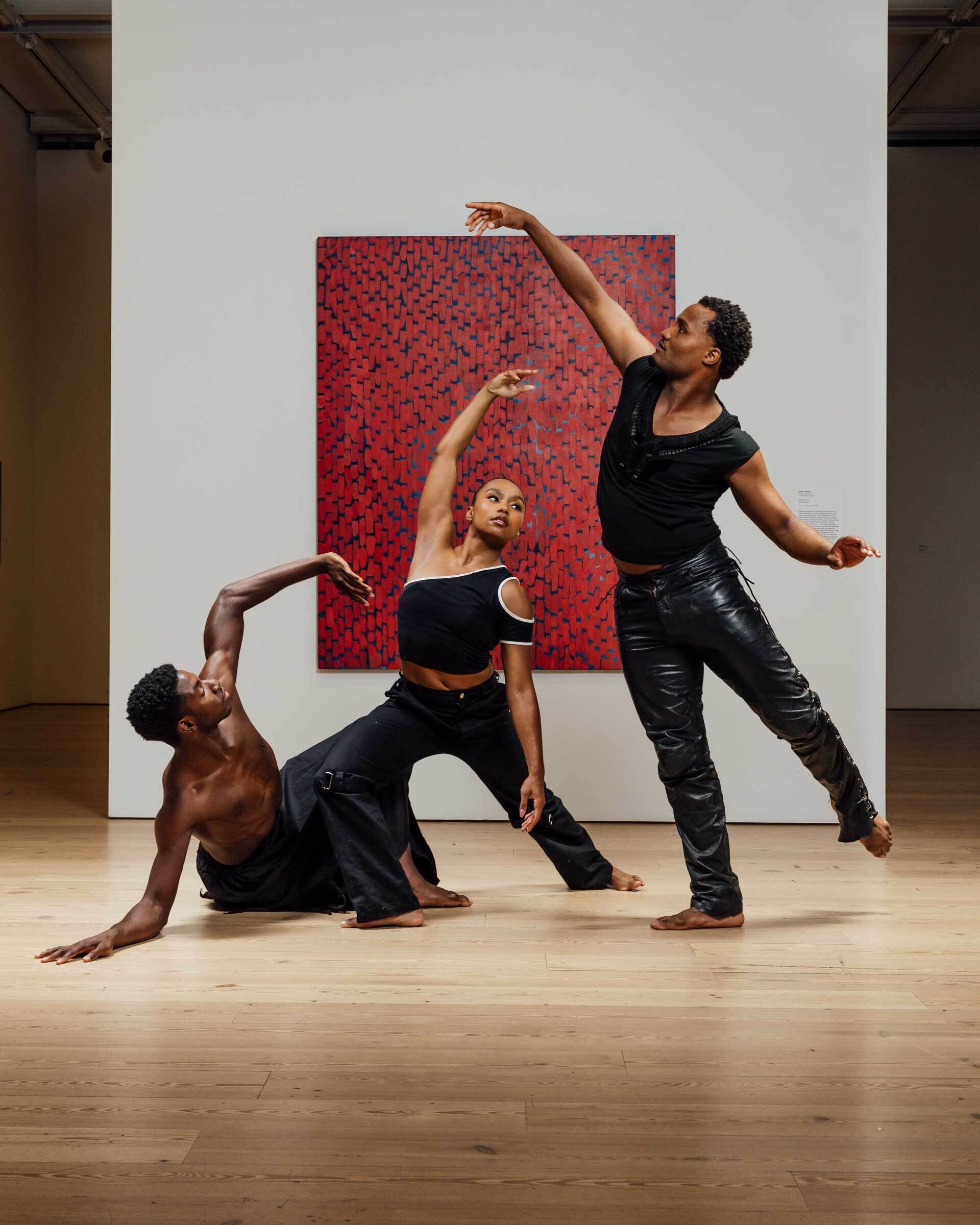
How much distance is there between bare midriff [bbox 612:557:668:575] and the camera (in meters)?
3.23

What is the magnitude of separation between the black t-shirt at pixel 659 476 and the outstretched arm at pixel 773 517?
4 centimetres

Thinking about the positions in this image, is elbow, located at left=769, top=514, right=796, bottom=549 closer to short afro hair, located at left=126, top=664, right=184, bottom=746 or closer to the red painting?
the red painting

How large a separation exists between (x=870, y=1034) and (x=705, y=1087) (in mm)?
495

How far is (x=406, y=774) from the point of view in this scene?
11.2 ft

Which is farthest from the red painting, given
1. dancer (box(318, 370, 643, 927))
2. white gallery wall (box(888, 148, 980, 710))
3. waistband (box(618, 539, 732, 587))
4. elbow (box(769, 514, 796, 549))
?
white gallery wall (box(888, 148, 980, 710))

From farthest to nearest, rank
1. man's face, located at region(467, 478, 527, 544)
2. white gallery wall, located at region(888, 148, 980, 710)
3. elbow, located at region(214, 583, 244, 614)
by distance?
white gallery wall, located at region(888, 148, 980, 710), man's face, located at region(467, 478, 527, 544), elbow, located at region(214, 583, 244, 614)

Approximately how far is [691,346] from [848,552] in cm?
72

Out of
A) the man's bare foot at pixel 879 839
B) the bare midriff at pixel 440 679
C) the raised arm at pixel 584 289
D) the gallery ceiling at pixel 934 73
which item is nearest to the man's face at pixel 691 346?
the raised arm at pixel 584 289

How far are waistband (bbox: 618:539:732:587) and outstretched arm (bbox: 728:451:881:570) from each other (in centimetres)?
13

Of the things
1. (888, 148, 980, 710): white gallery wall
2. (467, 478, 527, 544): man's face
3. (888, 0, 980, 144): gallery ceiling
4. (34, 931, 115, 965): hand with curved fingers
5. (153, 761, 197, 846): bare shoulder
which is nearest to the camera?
(34, 931, 115, 965): hand with curved fingers

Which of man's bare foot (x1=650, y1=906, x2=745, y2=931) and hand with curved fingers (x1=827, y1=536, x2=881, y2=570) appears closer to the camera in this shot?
hand with curved fingers (x1=827, y1=536, x2=881, y2=570)

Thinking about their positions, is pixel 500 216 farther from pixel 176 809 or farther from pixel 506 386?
pixel 176 809

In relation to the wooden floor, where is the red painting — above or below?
above

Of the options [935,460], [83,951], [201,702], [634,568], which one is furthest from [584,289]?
[935,460]
